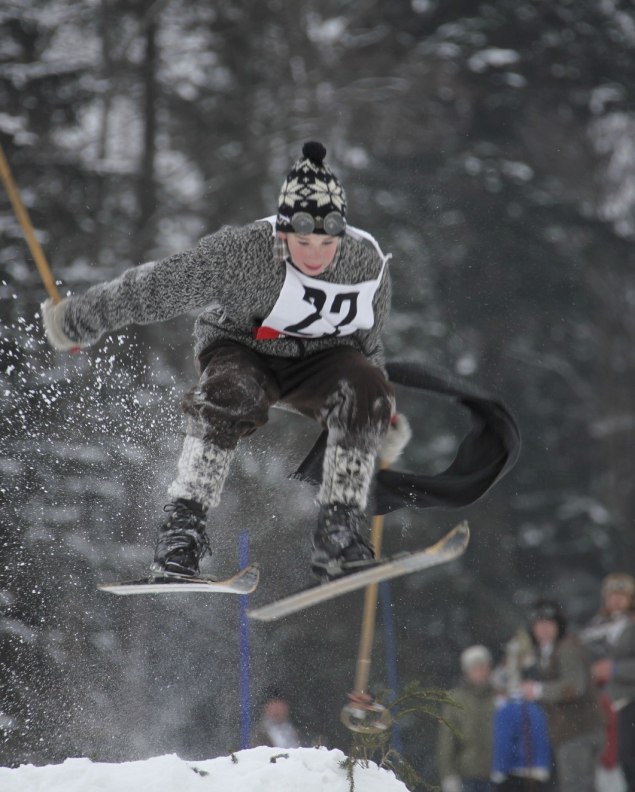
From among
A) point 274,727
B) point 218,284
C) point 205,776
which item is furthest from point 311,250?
point 274,727

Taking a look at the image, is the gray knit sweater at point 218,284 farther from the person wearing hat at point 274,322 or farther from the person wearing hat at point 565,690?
the person wearing hat at point 565,690

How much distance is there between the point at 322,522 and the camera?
3.19 m

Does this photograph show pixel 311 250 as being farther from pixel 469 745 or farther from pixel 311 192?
pixel 469 745

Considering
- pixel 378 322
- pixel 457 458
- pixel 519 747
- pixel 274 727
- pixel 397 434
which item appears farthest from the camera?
pixel 274 727

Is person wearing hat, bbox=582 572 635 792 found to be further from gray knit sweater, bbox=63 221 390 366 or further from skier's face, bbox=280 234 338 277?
skier's face, bbox=280 234 338 277

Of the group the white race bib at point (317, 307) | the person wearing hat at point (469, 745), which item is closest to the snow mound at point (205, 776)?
the person wearing hat at point (469, 745)

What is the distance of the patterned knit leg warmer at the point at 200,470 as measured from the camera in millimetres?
3275

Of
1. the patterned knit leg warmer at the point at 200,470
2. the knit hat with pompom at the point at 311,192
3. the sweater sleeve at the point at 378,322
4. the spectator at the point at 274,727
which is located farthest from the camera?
the spectator at the point at 274,727

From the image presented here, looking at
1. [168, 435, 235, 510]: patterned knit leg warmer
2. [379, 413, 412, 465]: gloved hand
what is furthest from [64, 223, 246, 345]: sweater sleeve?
[379, 413, 412, 465]: gloved hand

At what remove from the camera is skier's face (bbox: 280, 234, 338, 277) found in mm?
3180

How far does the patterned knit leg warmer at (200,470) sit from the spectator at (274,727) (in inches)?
152

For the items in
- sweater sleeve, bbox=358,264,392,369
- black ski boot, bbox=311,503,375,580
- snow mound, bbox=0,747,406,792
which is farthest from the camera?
snow mound, bbox=0,747,406,792

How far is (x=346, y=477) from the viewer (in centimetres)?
321

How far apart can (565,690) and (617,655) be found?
0.30m
